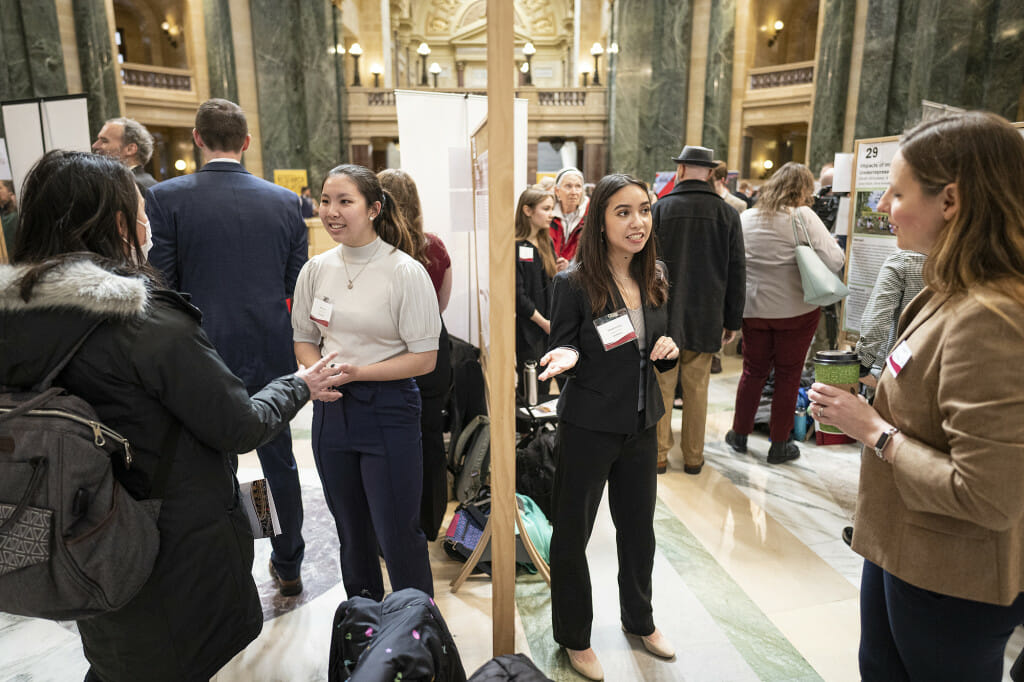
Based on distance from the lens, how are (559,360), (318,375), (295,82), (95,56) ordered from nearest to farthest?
(318,375) < (559,360) < (95,56) < (295,82)

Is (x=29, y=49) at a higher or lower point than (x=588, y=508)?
higher

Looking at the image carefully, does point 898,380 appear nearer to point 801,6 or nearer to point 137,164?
point 137,164

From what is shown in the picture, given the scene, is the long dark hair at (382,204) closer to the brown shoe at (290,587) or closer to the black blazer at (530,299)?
the brown shoe at (290,587)

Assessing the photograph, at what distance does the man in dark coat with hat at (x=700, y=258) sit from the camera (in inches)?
136

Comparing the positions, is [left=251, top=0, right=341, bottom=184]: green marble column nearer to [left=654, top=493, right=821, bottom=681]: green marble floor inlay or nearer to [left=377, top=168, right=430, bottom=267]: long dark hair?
[left=377, top=168, right=430, bottom=267]: long dark hair

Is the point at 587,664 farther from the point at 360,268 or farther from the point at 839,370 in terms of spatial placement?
the point at 360,268

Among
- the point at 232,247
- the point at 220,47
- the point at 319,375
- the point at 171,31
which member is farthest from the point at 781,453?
the point at 171,31

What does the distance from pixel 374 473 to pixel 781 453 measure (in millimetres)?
2928

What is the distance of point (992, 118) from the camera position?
1.11m

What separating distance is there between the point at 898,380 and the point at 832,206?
5.09 metres

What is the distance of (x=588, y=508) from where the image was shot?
204cm

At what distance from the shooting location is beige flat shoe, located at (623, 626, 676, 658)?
7.27 ft

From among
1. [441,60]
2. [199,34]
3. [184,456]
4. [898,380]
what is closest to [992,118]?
[898,380]

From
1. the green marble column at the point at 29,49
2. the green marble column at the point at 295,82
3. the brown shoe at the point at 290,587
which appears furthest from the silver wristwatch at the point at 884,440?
the green marble column at the point at 295,82
